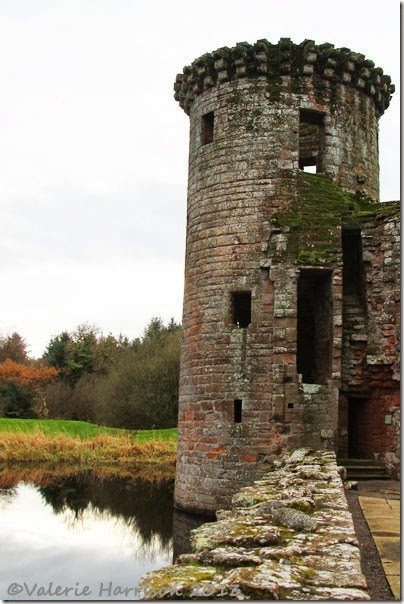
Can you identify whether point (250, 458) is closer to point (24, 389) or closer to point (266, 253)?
point (266, 253)

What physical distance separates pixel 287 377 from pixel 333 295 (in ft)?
4.84

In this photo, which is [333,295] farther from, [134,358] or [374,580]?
[134,358]

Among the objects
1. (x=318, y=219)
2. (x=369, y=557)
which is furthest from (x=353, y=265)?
(x=369, y=557)

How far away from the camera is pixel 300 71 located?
36.9 feet

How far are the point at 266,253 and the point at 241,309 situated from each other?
1.15 m

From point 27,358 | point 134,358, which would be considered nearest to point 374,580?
point 134,358

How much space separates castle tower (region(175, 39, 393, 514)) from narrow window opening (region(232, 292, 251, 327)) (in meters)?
0.03

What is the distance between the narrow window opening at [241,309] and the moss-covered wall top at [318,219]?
871 millimetres

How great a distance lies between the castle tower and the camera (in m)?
10.2

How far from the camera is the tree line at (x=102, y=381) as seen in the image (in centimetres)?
2733

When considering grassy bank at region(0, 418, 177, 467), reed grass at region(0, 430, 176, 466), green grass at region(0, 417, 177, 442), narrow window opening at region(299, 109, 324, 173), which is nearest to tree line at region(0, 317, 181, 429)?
green grass at region(0, 417, 177, 442)

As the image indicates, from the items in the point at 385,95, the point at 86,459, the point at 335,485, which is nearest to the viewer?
the point at 335,485

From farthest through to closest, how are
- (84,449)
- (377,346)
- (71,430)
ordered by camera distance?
(71,430) → (84,449) → (377,346)

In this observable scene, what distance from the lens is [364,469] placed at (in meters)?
9.52
